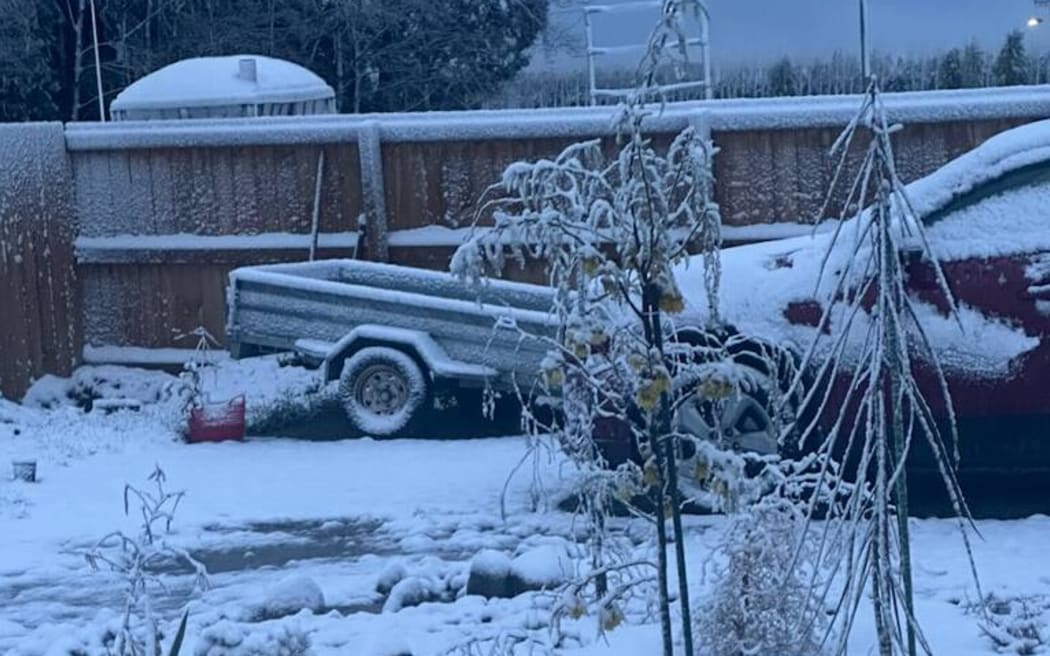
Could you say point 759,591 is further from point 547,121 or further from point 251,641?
point 547,121

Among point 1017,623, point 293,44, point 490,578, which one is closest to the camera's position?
point 1017,623

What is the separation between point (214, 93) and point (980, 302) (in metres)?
9.75

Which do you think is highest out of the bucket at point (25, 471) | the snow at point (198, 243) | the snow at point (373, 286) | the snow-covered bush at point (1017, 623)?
the snow at point (198, 243)

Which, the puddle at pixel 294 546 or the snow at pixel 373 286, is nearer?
the puddle at pixel 294 546

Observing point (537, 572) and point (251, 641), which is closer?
point (251, 641)

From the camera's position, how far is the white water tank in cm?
1653

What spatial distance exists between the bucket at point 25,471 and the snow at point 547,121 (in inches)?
169

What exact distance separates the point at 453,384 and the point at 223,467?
1636 millimetres

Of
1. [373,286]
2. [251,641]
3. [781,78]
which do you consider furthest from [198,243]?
[781,78]

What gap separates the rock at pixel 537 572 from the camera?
24.3 ft

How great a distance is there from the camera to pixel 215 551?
895cm

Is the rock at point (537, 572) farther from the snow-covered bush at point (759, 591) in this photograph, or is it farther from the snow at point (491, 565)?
the snow-covered bush at point (759, 591)

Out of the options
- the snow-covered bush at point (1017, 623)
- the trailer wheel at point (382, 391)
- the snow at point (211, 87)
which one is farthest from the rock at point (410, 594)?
the snow at point (211, 87)

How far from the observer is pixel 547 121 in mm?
13570
